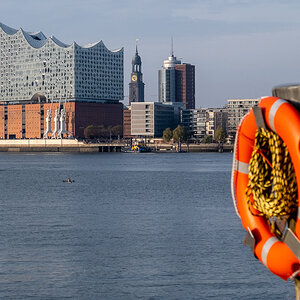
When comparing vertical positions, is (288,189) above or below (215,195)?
above

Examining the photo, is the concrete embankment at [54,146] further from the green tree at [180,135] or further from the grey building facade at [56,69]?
the green tree at [180,135]

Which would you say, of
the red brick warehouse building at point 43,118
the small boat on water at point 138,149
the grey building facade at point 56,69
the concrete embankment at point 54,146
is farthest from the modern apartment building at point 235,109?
the concrete embankment at point 54,146

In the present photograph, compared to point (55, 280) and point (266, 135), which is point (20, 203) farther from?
point (266, 135)

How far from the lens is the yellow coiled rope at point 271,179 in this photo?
6254mm

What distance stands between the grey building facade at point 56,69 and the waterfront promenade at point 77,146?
36.5 ft

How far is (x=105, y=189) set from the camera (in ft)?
158

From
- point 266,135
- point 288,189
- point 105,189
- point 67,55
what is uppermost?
point 67,55

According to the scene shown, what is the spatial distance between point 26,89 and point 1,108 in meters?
7.46

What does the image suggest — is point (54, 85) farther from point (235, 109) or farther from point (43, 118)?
point (235, 109)

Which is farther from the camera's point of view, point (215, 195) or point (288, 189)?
point (215, 195)

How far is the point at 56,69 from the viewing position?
166m

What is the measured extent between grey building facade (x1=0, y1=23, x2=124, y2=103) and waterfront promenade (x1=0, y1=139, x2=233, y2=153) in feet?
36.5

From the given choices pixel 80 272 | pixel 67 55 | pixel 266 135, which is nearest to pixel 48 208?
pixel 80 272

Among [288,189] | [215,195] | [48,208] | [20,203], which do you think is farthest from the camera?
[215,195]
